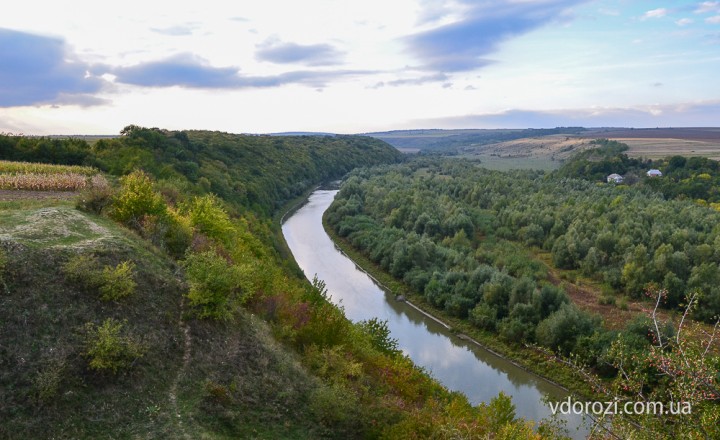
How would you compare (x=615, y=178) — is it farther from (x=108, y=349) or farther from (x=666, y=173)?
(x=108, y=349)

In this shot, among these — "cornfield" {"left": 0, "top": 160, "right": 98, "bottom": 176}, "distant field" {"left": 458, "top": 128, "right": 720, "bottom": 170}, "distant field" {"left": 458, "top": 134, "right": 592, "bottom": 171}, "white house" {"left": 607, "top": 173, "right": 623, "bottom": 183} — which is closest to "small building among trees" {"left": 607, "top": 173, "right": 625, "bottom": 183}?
"white house" {"left": 607, "top": 173, "right": 623, "bottom": 183}

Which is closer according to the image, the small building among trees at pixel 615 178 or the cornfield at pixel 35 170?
the cornfield at pixel 35 170

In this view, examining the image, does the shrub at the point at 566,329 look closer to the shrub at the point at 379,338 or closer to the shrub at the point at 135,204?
the shrub at the point at 379,338

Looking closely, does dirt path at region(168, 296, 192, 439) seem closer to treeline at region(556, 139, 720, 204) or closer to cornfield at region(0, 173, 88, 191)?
cornfield at region(0, 173, 88, 191)

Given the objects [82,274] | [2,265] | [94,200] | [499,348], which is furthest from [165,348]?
[499,348]

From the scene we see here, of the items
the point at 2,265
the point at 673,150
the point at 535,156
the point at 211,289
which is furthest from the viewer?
the point at 535,156

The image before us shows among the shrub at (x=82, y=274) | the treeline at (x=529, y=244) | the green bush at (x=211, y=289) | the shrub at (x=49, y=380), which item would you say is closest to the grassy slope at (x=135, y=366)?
the shrub at (x=49, y=380)
